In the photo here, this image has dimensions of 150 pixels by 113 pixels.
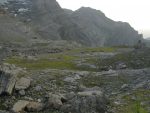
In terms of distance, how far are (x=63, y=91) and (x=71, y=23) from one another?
493 feet

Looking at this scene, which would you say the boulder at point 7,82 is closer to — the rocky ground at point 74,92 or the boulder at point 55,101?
the rocky ground at point 74,92

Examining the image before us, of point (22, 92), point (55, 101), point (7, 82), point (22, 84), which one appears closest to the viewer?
point (55, 101)

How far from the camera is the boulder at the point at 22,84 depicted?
37544mm

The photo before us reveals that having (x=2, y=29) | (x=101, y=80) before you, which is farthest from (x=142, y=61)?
(x=2, y=29)

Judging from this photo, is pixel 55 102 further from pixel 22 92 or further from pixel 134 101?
pixel 134 101

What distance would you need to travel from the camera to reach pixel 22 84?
3850 centimetres

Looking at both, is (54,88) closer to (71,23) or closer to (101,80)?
(101,80)

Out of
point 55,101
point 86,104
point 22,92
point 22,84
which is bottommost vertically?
point 86,104

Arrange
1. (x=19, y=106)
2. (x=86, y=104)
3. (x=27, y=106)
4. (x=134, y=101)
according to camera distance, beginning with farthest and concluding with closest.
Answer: (x=134, y=101) → (x=27, y=106) → (x=19, y=106) → (x=86, y=104)

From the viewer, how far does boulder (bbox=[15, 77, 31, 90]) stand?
123ft

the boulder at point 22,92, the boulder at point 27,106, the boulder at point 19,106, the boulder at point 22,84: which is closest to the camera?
the boulder at point 19,106

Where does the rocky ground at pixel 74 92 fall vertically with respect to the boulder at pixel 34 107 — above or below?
above

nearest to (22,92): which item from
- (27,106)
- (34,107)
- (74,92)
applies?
(27,106)

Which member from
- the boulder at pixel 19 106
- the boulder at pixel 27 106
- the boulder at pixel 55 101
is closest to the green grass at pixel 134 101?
the boulder at pixel 55 101
